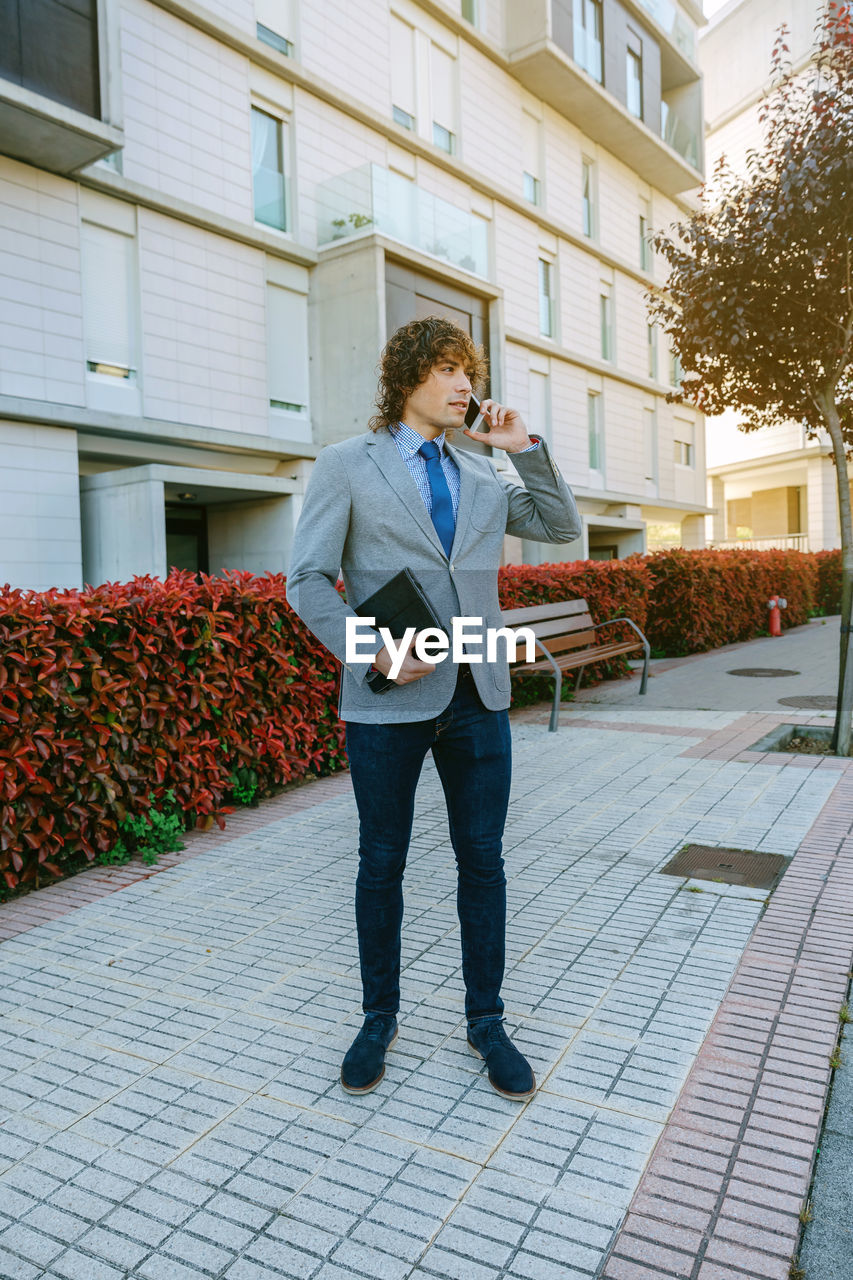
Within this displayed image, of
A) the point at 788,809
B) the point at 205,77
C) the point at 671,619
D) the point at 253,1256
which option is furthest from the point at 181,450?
the point at 253,1256

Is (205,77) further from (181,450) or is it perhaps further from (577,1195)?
(577,1195)

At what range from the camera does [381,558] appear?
98.3 inches

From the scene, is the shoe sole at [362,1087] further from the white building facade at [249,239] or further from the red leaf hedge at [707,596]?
the white building facade at [249,239]

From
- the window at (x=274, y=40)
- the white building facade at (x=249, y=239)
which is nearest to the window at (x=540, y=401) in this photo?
the white building facade at (x=249, y=239)

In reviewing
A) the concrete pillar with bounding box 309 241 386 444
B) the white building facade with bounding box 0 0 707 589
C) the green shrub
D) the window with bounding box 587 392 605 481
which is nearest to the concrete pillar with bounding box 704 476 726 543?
the window with bounding box 587 392 605 481

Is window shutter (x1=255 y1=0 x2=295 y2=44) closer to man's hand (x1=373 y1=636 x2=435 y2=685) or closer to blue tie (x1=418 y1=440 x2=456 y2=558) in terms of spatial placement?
blue tie (x1=418 y1=440 x2=456 y2=558)

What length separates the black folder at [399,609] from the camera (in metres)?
2.34

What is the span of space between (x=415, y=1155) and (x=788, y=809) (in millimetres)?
3621

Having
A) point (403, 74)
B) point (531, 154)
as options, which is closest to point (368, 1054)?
point (403, 74)

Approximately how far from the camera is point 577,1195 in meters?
2.09

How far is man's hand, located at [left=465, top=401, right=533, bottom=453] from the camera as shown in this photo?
2.61 m

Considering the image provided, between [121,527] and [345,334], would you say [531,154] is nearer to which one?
[345,334]

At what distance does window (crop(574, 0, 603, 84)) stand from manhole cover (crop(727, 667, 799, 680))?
18.7 meters

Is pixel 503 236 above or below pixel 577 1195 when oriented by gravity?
above
